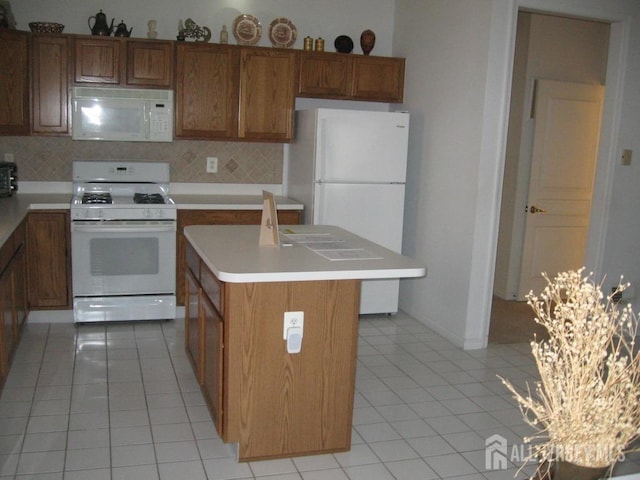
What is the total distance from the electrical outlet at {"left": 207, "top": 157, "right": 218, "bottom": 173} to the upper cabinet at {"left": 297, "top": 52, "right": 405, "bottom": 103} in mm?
862

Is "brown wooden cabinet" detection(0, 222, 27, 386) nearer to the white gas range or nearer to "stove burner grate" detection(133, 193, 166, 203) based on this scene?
the white gas range

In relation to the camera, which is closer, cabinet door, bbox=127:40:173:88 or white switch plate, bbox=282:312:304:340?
white switch plate, bbox=282:312:304:340

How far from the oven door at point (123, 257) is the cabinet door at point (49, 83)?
2.58 ft

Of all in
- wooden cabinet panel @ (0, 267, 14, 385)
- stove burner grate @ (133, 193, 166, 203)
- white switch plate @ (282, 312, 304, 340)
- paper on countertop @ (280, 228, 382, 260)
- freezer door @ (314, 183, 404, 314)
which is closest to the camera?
white switch plate @ (282, 312, 304, 340)

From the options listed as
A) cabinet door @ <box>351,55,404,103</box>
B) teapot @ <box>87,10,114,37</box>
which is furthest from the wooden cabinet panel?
cabinet door @ <box>351,55,404,103</box>

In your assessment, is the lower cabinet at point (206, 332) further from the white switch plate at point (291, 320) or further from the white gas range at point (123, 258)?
the white gas range at point (123, 258)

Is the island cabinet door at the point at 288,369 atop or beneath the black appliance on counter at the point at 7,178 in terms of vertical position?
beneath

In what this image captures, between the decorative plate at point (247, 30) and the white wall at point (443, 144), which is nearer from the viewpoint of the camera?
the white wall at point (443, 144)

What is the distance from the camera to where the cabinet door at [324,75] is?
4848 mm

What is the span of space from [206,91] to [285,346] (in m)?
2.64

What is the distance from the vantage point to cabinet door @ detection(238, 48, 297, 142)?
4699 millimetres

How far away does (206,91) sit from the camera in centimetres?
467

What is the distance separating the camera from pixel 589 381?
45.0 inches

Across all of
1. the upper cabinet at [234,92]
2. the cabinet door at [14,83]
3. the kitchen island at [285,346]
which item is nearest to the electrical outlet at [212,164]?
the upper cabinet at [234,92]
